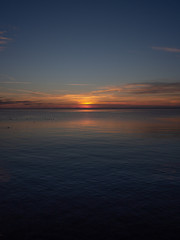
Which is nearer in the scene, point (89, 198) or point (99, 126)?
point (89, 198)

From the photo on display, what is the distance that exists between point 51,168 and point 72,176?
3.49 meters

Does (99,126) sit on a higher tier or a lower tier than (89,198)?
higher

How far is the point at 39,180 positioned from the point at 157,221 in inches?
399

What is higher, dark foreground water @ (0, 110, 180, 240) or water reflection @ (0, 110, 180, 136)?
water reflection @ (0, 110, 180, 136)

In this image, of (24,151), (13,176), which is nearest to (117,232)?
(13,176)

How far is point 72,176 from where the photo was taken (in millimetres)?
18156

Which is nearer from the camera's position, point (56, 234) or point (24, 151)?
point (56, 234)

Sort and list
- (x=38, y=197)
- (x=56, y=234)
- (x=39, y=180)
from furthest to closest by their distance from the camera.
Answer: (x=39, y=180)
(x=38, y=197)
(x=56, y=234)

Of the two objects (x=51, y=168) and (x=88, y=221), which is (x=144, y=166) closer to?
(x=51, y=168)

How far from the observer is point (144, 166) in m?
21.7

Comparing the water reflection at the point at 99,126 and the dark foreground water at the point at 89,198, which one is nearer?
the dark foreground water at the point at 89,198

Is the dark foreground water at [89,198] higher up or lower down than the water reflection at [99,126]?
lower down

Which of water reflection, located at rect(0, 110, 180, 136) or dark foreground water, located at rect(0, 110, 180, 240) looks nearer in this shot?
dark foreground water, located at rect(0, 110, 180, 240)

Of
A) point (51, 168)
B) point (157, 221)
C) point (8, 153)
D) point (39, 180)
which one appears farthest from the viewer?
point (8, 153)
